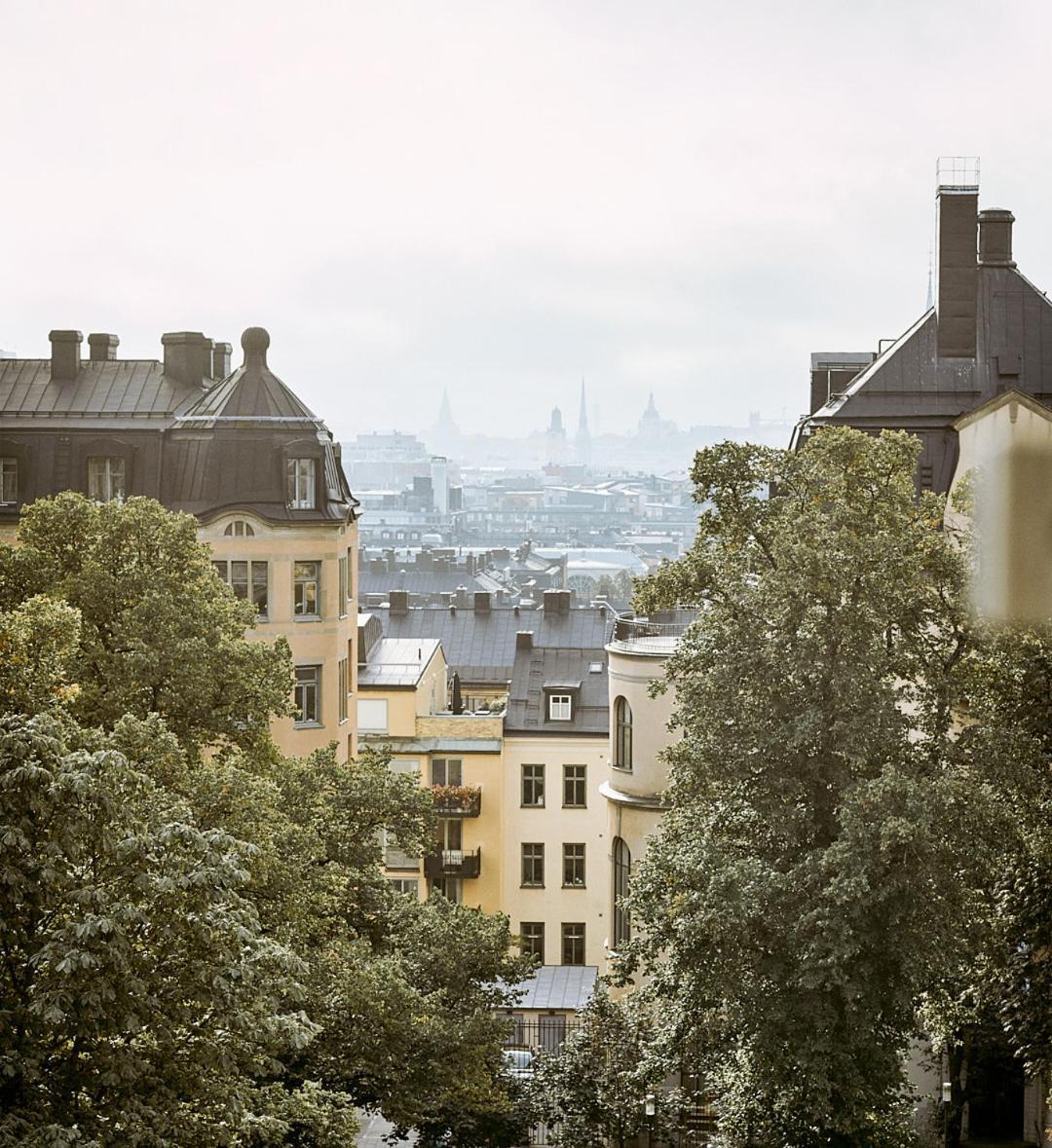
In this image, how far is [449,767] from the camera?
65.6 metres

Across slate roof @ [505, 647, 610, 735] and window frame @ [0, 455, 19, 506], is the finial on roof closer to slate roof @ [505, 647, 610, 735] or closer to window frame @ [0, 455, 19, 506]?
window frame @ [0, 455, 19, 506]

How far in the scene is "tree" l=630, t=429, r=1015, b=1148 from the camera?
75.4 ft

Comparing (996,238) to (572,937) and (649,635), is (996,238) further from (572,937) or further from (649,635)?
(572,937)

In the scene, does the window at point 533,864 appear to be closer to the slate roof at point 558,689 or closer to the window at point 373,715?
the slate roof at point 558,689

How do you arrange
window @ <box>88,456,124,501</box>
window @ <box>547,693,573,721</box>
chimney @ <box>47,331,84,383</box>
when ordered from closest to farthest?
window @ <box>88,456,124,501</box>, chimney @ <box>47,331,84,383</box>, window @ <box>547,693,573,721</box>

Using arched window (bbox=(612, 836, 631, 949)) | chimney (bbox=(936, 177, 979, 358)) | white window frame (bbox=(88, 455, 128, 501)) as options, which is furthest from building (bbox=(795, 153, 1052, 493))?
white window frame (bbox=(88, 455, 128, 501))

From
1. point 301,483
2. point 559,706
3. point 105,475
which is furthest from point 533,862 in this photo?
point 105,475

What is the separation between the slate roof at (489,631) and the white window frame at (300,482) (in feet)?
127

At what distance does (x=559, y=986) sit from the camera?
56156 millimetres

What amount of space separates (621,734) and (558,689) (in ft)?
72.1

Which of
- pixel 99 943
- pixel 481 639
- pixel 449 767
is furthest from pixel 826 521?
pixel 481 639

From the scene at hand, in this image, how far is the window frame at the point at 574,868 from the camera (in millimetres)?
64812

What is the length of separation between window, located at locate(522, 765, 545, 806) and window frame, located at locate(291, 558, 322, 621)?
65.6ft

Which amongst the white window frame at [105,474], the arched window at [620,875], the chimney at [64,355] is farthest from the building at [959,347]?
the chimney at [64,355]
